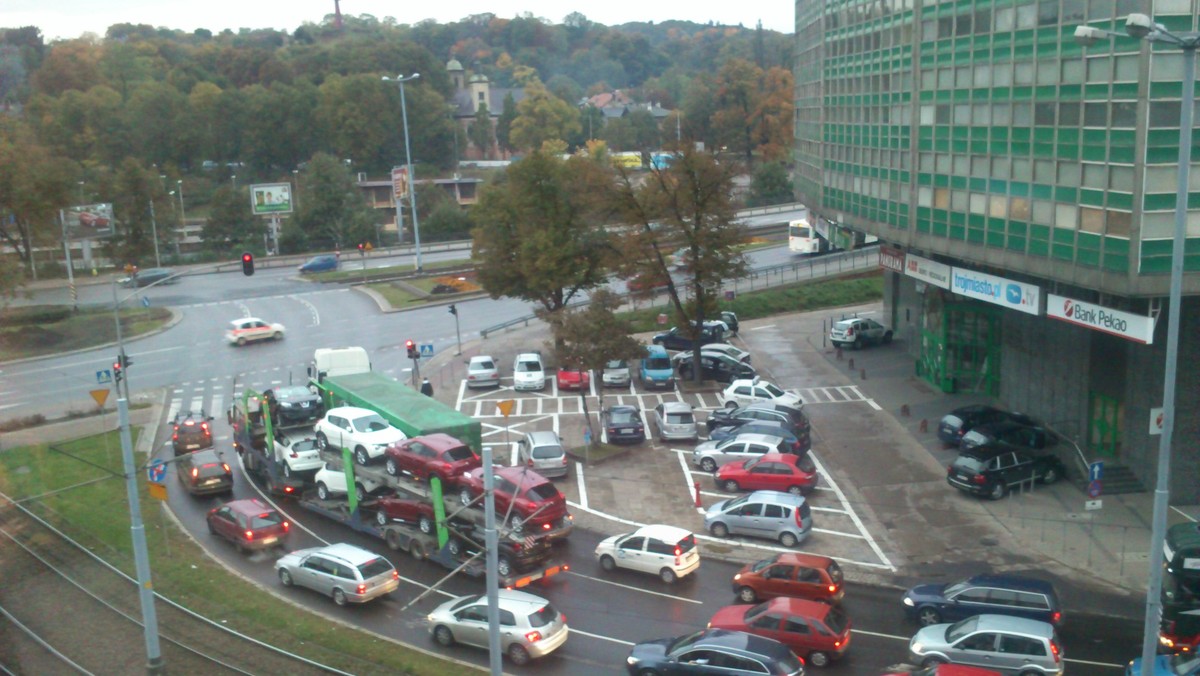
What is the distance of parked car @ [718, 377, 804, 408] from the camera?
34062 millimetres

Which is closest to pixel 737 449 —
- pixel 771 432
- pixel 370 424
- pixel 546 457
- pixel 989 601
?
pixel 771 432

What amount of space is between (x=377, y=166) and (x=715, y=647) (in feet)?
307

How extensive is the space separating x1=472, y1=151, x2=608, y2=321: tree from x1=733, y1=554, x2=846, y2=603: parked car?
873 inches

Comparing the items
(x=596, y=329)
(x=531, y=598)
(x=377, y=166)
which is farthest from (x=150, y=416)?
(x=377, y=166)

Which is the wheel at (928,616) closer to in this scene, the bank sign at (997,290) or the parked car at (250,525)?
the bank sign at (997,290)

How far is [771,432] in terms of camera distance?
2909cm

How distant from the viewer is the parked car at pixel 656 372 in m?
38.5

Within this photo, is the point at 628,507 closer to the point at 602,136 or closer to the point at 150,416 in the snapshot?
the point at 150,416

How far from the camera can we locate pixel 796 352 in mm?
44688

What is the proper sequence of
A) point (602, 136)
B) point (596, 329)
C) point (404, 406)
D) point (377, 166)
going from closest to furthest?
point (404, 406) < point (596, 329) < point (377, 166) < point (602, 136)

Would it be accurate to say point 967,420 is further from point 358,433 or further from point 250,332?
point 250,332

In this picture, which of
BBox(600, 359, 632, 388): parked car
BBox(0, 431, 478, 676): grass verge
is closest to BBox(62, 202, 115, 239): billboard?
BBox(0, 431, 478, 676): grass verge

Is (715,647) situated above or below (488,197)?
below

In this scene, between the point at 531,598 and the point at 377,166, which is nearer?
the point at 531,598
